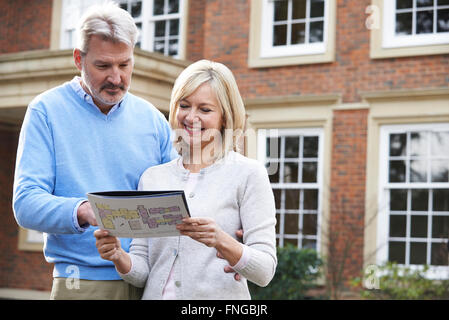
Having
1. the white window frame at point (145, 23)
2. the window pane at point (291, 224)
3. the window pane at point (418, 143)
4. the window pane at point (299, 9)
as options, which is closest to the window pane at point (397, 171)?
the window pane at point (418, 143)

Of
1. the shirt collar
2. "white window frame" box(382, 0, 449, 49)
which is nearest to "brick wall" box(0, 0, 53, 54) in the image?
"white window frame" box(382, 0, 449, 49)

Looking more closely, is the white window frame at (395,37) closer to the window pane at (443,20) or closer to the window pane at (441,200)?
the window pane at (443,20)

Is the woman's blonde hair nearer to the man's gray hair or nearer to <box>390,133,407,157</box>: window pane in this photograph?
the man's gray hair

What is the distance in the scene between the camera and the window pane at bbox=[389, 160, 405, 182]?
34.4 feet

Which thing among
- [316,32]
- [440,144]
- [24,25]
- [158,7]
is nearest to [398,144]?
[440,144]

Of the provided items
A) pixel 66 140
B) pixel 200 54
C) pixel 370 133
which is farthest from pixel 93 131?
pixel 200 54

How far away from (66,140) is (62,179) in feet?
0.47

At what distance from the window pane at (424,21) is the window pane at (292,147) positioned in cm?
246

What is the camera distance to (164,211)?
7.14 ft

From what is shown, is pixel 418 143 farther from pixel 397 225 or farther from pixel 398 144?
pixel 397 225

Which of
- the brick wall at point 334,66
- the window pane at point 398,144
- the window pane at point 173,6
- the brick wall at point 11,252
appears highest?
the window pane at point 173,6

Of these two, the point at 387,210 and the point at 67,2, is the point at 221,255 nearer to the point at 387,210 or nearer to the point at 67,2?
the point at 387,210

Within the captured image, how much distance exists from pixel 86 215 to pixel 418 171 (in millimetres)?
8688

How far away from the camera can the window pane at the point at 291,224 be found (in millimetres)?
11023
